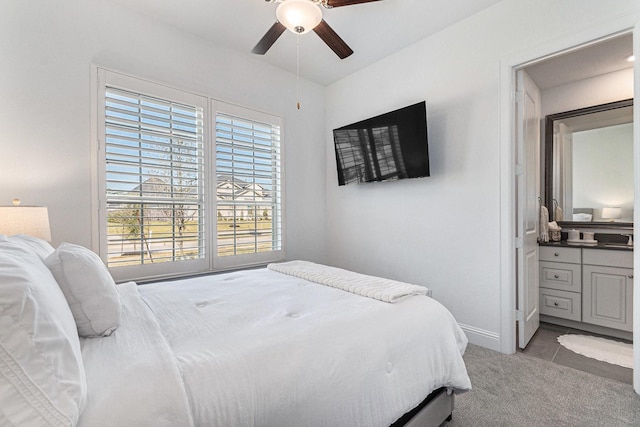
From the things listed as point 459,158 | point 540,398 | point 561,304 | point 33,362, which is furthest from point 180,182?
point 561,304

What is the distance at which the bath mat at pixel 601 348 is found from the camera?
2389 mm

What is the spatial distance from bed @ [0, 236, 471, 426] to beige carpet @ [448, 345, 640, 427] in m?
0.37

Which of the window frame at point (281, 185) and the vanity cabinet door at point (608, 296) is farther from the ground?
the window frame at point (281, 185)

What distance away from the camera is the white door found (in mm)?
2520

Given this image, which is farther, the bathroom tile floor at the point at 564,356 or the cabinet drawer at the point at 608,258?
the cabinet drawer at the point at 608,258

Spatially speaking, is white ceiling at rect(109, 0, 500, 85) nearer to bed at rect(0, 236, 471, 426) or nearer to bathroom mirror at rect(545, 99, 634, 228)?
bathroom mirror at rect(545, 99, 634, 228)

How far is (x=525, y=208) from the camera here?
8.55 ft

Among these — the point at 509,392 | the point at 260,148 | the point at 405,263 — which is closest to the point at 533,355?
the point at 509,392

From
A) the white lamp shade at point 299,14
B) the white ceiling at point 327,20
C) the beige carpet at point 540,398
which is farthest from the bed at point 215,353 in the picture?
the white ceiling at point 327,20

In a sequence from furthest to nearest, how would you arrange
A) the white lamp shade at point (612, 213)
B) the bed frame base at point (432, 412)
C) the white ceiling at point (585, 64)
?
1. the white lamp shade at point (612, 213)
2. the white ceiling at point (585, 64)
3. the bed frame base at point (432, 412)

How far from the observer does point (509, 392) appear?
194cm

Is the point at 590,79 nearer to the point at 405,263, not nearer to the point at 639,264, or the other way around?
the point at 639,264

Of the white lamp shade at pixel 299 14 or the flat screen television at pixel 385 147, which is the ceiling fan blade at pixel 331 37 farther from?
the flat screen television at pixel 385 147

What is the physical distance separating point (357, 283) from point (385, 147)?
1.76 m
